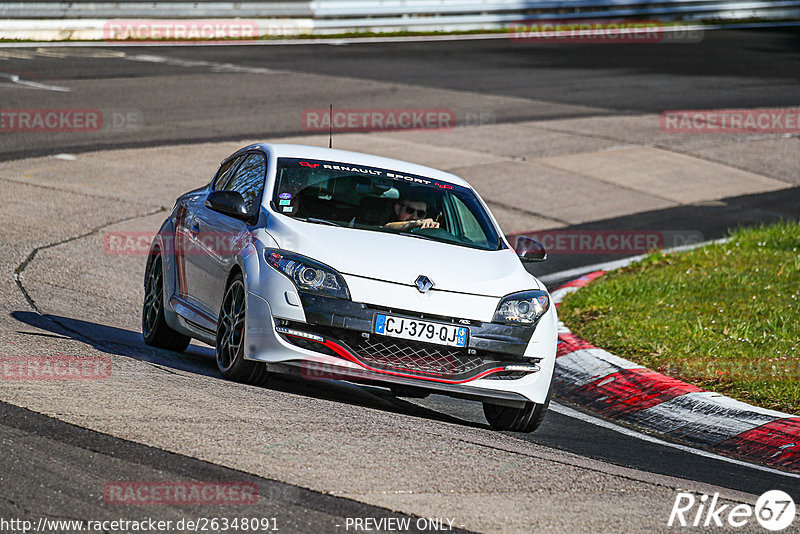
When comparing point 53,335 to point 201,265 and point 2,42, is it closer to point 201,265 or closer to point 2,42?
point 201,265

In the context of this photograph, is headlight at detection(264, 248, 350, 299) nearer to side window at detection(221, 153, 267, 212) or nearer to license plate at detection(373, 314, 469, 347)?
license plate at detection(373, 314, 469, 347)

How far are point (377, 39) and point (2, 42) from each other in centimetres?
963

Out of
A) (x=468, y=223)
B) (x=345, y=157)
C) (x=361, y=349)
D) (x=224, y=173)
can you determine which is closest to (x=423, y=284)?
(x=361, y=349)

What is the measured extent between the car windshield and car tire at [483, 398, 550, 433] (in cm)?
110

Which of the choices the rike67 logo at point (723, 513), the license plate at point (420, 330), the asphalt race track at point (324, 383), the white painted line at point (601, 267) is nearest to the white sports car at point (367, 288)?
the license plate at point (420, 330)

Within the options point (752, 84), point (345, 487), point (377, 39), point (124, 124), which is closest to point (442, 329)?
point (345, 487)

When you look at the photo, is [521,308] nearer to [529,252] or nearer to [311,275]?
[529,252]

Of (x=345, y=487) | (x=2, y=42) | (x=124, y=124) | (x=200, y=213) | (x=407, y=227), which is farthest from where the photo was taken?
(x=2, y=42)

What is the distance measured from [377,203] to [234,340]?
1444 millimetres

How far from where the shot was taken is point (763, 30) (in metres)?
36.9

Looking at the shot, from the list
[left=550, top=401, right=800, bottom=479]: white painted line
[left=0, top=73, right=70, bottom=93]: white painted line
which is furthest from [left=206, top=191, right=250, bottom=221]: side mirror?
[left=0, top=73, right=70, bottom=93]: white painted line

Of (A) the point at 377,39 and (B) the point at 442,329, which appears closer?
(B) the point at 442,329

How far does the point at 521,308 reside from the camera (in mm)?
7332

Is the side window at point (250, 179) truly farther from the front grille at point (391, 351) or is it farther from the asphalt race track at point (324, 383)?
the front grille at point (391, 351)
